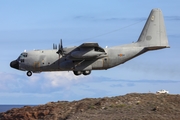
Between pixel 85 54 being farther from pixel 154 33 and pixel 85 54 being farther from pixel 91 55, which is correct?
pixel 154 33

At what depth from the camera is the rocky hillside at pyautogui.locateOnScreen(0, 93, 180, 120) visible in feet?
113

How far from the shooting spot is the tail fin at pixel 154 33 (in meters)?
53.2

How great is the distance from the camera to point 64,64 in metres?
52.2

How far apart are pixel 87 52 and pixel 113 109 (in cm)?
1531

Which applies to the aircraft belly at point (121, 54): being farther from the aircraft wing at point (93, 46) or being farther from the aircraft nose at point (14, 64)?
the aircraft nose at point (14, 64)

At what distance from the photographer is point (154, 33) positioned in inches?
2116

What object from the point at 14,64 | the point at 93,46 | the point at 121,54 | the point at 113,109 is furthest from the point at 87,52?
the point at 113,109

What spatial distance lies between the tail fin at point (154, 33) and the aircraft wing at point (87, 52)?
5.45m

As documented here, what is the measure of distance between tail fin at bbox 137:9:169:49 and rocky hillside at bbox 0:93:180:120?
47.1ft

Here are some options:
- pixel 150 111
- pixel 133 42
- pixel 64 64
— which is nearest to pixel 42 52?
pixel 64 64

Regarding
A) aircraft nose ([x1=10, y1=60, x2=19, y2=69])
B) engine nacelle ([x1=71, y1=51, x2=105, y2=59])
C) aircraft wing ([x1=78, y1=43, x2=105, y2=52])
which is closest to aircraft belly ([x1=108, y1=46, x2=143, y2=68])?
aircraft wing ([x1=78, y1=43, x2=105, y2=52])

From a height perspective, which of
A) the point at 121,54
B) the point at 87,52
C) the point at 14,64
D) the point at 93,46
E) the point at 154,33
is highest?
the point at 154,33

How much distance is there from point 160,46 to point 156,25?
8.88 feet

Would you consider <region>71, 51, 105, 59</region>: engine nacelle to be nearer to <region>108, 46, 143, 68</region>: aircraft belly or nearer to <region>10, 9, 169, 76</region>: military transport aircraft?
<region>10, 9, 169, 76</region>: military transport aircraft
